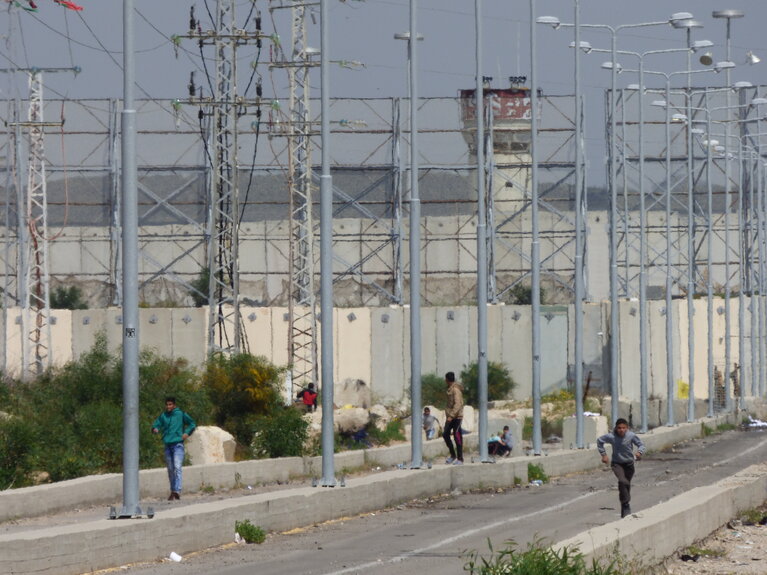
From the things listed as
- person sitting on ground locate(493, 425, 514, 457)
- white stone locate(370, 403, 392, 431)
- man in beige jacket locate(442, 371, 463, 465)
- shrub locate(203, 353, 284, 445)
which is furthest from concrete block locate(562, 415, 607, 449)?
man in beige jacket locate(442, 371, 463, 465)

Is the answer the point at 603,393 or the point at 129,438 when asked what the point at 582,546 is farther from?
the point at 603,393

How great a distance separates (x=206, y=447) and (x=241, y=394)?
25.2 ft

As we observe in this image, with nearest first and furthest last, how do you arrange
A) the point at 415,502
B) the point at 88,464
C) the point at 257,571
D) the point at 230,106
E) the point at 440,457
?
the point at 257,571 < the point at 415,502 < the point at 88,464 < the point at 440,457 < the point at 230,106

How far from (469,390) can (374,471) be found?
104ft

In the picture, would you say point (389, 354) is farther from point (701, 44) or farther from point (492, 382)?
point (701, 44)

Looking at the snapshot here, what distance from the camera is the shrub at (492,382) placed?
63278mm

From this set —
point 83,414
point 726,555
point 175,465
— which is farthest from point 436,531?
point 83,414

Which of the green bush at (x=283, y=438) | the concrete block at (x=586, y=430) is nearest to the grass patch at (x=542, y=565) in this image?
the green bush at (x=283, y=438)

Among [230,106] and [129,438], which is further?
[230,106]

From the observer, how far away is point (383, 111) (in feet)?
214

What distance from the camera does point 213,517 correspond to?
1650 cm

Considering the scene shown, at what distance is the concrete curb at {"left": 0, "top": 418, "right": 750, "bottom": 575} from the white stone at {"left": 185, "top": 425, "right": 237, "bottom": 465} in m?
1.83

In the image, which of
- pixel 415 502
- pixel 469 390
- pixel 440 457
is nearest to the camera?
pixel 415 502

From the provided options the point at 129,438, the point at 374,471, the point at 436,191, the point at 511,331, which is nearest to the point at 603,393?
the point at 511,331
